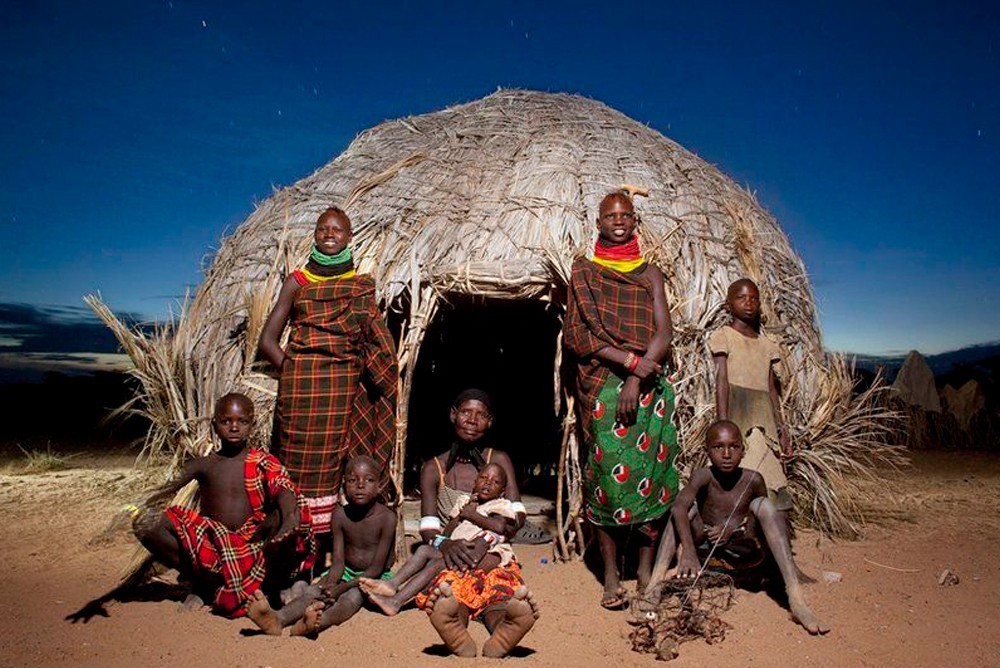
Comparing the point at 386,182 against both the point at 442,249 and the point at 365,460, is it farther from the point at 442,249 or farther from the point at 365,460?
the point at 365,460

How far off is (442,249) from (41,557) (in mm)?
3168

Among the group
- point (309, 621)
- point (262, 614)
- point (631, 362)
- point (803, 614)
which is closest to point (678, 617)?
point (803, 614)

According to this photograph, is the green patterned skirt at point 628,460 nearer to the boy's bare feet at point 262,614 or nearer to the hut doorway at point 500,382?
the boy's bare feet at point 262,614

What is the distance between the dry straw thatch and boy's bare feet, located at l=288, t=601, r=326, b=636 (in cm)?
122

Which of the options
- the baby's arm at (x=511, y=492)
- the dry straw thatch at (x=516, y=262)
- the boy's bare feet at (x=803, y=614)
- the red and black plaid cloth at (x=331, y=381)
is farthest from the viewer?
the dry straw thatch at (x=516, y=262)

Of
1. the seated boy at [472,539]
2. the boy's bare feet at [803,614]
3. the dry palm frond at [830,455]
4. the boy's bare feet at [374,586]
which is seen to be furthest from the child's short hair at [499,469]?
the dry palm frond at [830,455]

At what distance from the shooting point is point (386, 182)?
5371 mm

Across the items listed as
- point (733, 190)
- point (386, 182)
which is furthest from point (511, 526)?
point (733, 190)

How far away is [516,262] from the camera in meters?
4.67

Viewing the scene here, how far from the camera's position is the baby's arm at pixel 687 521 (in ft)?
11.8

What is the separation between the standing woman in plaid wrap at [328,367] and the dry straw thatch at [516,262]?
30cm

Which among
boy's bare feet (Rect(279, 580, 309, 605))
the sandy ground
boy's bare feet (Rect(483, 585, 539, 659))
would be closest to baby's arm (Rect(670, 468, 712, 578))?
the sandy ground

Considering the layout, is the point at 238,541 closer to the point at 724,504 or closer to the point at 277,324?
the point at 277,324

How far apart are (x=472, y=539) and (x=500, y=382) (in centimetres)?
455
